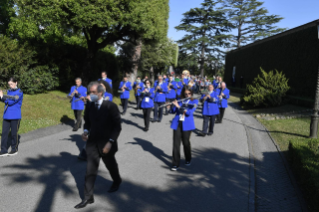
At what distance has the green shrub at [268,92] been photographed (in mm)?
15266

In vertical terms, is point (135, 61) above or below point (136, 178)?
above

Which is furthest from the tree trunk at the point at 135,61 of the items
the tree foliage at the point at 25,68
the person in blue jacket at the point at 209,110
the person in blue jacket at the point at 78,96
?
the person in blue jacket at the point at 209,110

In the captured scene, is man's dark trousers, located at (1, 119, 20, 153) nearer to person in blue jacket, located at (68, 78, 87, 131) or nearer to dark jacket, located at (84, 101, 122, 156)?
person in blue jacket, located at (68, 78, 87, 131)

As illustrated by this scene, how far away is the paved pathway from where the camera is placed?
172 inches

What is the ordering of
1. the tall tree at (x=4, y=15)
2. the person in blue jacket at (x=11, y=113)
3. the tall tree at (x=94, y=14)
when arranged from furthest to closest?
the tall tree at (x=4, y=15), the tall tree at (x=94, y=14), the person in blue jacket at (x=11, y=113)

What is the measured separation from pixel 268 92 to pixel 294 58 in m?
3.87

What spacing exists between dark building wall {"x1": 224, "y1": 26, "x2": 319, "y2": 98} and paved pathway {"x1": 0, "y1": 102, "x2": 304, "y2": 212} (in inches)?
367

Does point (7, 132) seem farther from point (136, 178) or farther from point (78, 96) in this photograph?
point (136, 178)

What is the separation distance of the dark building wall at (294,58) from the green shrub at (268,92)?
3.75 feet

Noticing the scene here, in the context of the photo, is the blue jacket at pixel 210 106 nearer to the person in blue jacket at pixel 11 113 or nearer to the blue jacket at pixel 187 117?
the blue jacket at pixel 187 117

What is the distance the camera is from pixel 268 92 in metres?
15.4

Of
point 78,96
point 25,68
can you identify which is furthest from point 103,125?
point 25,68

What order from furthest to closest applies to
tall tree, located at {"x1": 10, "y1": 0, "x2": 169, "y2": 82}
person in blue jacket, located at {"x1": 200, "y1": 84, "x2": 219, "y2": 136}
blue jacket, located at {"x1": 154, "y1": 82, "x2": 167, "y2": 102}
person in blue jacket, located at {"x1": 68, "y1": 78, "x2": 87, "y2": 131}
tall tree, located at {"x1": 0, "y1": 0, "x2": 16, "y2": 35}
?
tall tree, located at {"x1": 0, "y1": 0, "x2": 16, "y2": 35} → tall tree, located at {"x1": 10, "y1": 0, "x2": 169, "y2": 82} → blue jacket, located at {"x1": 154, "y1": 82, "x2": 167, "y2": 102} → person in blue jacket, located at {"x1": 200, "y1": 84, "x2": 219, "y2": 136} → person in blue jacket, located at {"x1": 68, "y1": 78, "x2": 87, "y2": 131}

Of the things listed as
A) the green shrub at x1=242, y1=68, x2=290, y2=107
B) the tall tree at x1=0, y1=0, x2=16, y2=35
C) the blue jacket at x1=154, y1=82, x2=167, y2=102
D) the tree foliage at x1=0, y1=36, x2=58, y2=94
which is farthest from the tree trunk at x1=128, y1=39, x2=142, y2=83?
the blue jacket at x1=154, y1=82, x2=167, y2=102
